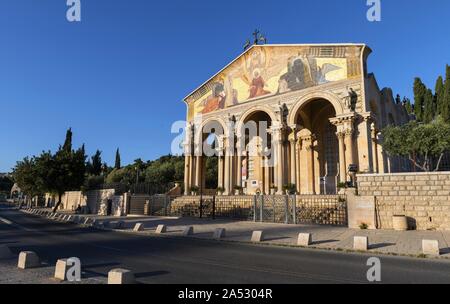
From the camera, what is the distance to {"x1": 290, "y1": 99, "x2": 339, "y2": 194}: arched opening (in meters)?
28.6

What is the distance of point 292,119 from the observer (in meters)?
25.1

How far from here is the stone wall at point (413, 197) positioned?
13742 mm

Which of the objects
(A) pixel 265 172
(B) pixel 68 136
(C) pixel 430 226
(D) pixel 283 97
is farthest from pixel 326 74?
(B) pixel 68 136

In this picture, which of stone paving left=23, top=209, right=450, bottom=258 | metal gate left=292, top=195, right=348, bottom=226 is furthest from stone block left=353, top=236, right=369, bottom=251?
metal gate left=292, top=195, right=348, bottom=226

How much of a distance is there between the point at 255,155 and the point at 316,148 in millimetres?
6349

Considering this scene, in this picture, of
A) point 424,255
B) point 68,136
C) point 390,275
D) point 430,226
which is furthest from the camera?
point 68,136

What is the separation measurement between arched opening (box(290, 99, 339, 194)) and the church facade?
0.09m

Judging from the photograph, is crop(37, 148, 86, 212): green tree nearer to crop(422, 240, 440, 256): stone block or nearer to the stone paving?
the stone paving

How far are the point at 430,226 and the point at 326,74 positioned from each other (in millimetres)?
13914

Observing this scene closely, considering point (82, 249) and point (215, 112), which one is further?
point (215, 112)

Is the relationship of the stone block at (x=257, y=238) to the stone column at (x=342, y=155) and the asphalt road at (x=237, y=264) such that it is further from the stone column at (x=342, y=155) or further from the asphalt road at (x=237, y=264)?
the stone column at (x=342, y=155)

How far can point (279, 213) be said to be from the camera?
60.5 feet

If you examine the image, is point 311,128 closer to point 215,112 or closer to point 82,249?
point 215,112

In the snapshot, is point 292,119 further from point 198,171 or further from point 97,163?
point 97,163
